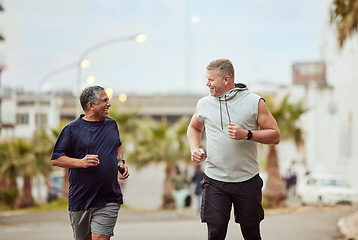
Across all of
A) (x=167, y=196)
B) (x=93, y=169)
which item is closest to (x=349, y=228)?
(x=93, y=169)

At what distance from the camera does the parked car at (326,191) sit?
25531mm

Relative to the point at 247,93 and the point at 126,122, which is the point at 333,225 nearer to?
the point at 247,93

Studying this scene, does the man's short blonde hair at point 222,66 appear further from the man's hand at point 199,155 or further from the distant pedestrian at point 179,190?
the distant pedestrian at point 179,190

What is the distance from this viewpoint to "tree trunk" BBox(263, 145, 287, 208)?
24.2m

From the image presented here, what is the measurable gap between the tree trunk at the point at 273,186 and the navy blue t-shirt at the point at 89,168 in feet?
62.1

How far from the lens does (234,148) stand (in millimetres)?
5523

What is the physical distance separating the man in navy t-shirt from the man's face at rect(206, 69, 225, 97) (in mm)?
880

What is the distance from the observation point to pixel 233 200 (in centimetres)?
568

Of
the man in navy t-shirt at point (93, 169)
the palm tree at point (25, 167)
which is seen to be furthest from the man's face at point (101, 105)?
the palm tree at point (25, 167)

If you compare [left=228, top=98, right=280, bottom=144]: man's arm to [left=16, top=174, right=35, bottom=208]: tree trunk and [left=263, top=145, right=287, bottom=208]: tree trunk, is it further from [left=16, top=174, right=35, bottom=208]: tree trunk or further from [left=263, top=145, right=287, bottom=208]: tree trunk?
[left=16, top=174, right=35, bottom=208]: tree trunk

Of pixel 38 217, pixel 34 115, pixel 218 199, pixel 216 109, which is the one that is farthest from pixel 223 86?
pixel 34 115

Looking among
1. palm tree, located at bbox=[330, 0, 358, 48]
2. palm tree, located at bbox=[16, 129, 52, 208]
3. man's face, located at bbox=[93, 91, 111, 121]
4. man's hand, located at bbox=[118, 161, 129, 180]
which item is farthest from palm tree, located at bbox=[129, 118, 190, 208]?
man's face, located at bbox=[93, 91, 111, 121]

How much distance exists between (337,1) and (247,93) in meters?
10.3

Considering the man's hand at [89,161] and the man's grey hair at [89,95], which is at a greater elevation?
the man's grey hair at [89,95]
